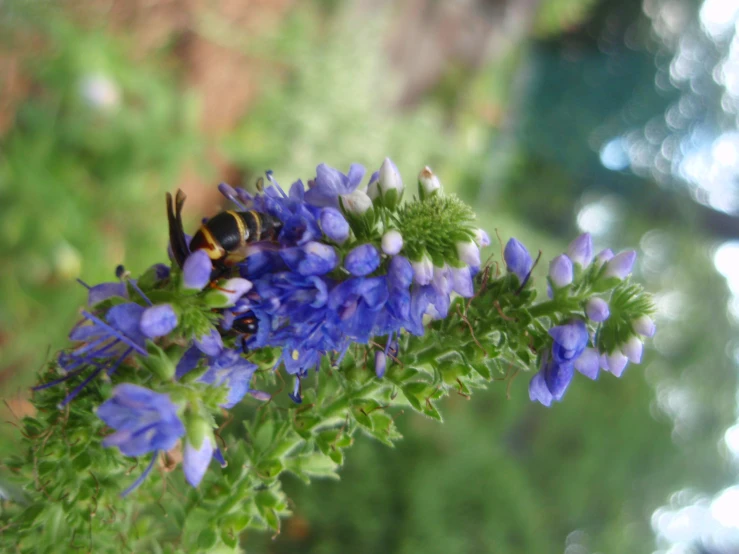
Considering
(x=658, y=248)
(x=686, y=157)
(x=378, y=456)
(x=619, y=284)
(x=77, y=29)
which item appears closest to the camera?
(x=619, y=284)

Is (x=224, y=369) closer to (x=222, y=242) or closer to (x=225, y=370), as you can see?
(x=225, y=370)

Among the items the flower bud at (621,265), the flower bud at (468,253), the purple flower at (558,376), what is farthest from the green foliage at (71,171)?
the flower bud at (621,265)

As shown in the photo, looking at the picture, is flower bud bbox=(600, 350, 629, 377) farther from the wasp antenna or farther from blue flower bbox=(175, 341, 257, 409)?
the wasp antenna

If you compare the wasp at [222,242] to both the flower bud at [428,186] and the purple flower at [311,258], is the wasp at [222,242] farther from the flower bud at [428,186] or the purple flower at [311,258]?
the flower bud at [428,186]

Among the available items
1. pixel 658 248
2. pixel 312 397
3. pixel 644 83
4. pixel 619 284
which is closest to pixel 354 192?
pixel 312 397

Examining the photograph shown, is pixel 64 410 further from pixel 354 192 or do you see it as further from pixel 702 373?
pixel 702 373

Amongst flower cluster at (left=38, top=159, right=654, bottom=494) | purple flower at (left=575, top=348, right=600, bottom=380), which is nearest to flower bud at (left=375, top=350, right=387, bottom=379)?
flower cluster at (left=38, top=159, right=654, bottom=494)
